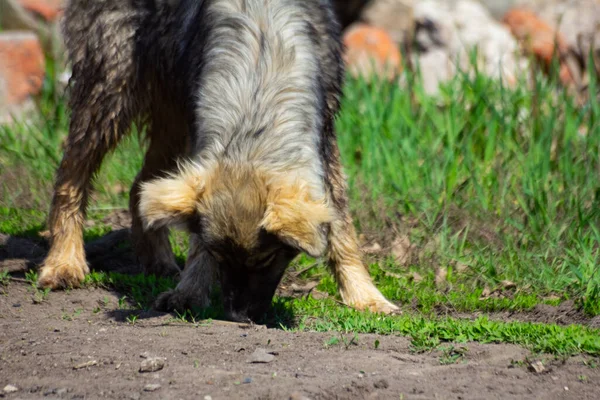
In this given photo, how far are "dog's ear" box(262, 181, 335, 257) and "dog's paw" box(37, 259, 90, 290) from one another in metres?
1.89

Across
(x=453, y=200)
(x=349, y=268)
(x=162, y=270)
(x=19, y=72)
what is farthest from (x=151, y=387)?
(x=19, y=72)

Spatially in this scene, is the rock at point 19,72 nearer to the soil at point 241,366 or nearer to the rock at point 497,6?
the soil at point 241,366

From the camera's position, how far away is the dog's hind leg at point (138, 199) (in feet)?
19.8

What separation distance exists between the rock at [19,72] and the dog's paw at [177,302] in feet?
14.9

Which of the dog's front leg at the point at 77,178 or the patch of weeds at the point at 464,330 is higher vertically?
the dog's front leg at the point at 77,178

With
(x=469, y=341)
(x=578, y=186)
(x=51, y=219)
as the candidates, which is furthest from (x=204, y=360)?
(x=578, y=186)

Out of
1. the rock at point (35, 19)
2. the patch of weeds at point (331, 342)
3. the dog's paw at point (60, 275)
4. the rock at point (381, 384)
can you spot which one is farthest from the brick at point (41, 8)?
the rock at point (381, 384)

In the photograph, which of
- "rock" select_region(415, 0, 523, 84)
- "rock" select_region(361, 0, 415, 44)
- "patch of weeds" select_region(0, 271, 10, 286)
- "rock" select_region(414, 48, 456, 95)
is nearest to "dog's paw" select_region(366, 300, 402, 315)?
"patch of weeds" select_region(0, 271, 10, 286)

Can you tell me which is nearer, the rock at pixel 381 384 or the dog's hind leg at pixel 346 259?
the rock at pixel 381 384

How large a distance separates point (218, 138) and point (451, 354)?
1.63m

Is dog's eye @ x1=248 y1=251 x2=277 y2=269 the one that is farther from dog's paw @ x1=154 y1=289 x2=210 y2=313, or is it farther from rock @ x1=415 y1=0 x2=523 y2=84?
rock @ x1=415 y1=0 x2=523 y2=84

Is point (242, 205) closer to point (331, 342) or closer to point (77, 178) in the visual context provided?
point (331, 342)

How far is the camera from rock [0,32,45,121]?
910 cm

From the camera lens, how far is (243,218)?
429 cm
